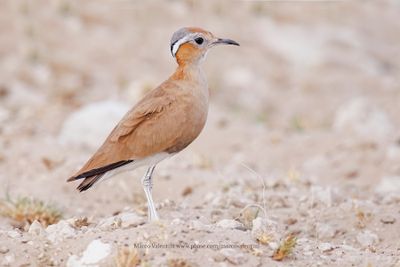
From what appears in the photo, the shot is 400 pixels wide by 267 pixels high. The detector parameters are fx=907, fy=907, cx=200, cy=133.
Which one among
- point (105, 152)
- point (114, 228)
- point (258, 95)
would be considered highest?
point (258, 95)

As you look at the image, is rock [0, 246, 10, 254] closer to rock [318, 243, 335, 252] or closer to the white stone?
the white stone

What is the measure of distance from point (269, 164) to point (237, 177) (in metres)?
1.69

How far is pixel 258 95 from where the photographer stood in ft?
45.6

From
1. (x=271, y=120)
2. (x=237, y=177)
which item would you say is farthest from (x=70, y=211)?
(x=271, y=120)

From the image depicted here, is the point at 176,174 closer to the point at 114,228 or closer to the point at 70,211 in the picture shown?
the point at 70,211

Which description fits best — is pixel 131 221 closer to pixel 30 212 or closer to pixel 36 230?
pixel 36 230

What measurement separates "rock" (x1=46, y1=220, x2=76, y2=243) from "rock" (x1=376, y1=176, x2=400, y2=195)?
4069 mm

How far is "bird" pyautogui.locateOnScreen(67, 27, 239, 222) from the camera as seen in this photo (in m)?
6.04

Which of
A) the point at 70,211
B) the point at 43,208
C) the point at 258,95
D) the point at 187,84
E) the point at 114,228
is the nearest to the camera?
the point at 114,228

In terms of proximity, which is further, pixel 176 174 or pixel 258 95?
pixel 258 95

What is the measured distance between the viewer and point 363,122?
1170 cm

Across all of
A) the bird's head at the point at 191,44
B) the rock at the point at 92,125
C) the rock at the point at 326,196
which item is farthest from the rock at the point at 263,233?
the rock at the point at 92,125

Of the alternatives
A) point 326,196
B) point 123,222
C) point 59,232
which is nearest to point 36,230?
point 59,232

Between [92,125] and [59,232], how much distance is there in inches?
205
